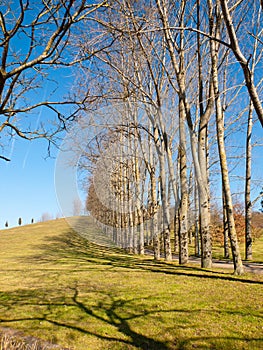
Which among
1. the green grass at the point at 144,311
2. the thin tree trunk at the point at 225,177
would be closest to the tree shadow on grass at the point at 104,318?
the green grass at the point at 144,311

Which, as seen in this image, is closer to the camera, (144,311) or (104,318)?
(104,318)

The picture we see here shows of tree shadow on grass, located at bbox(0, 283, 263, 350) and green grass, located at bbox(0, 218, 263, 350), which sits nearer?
tree shadow on grass, located at bbox(0, 283, 263, 350)

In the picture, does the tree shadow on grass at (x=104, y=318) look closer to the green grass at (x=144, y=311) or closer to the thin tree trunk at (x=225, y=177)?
the green grass at (x=144, y=311)

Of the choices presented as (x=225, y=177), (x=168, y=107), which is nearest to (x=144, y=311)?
(x=225, y=177)

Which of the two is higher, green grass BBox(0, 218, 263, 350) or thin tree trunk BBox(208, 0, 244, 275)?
thin tree trunk BBox(208, 0, 244, 275)

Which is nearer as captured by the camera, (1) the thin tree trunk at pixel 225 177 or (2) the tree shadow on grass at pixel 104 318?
(2) the tree shadow on grass at pixel 104 318

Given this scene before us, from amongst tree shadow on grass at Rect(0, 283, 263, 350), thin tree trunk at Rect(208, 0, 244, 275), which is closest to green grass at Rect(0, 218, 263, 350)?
tree shadow on grass at Rect(0, 283, 263, 350)

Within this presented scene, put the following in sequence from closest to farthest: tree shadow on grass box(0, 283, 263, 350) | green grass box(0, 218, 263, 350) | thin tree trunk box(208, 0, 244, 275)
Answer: tree shadow on grass box(0, 283, 263, 350)
green grass box(0, 218, 263, 350)
thin tree trunk box(208, 0, 244, 275)

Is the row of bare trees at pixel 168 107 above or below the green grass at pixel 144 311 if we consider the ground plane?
above

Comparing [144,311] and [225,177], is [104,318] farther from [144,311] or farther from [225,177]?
[225,177]

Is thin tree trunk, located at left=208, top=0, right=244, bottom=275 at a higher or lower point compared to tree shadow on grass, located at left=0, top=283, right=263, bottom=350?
higher

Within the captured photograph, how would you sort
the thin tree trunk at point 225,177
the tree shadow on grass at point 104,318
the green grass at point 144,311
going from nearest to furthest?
the tree shadow on grass at point 104,318, the green grass at point 144,311, the thin tree trunk at point 225,177

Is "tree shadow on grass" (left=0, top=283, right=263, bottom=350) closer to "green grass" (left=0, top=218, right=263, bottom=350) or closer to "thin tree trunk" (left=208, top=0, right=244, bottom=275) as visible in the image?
"green grass" (left=0, top=218, right=263, bottom=350)

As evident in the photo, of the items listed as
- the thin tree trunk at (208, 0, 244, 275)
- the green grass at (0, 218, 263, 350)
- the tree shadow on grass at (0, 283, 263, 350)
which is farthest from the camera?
the thin tree trunk at (208, 0, 244, 275)
